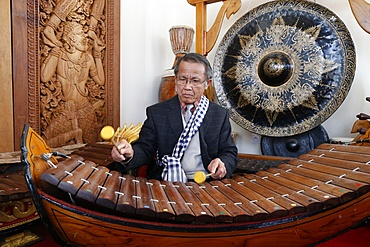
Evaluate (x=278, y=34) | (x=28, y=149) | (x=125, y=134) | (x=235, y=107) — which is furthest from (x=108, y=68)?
(x=28, y=149)

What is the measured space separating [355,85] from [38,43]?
7.39 ft

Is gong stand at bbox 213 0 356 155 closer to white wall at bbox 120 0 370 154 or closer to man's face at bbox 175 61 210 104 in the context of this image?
white wall at bbox 120 0 370 154

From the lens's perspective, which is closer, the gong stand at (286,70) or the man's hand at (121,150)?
the man's hand at (121,150)

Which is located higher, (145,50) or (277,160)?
(145,50)

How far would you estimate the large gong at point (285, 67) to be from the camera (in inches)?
76.8

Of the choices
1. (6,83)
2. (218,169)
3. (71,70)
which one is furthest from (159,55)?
(218,169)

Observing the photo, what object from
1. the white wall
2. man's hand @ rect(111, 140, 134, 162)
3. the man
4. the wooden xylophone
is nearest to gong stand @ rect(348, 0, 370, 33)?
the white wall

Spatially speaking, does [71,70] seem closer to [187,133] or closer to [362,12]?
[187,133]

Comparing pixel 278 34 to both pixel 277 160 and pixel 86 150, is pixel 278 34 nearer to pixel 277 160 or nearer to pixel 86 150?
pixel 277 160

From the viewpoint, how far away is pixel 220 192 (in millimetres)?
1044

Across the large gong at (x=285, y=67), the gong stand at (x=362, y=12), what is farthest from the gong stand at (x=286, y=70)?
the gong stand at (x=362, y=12)

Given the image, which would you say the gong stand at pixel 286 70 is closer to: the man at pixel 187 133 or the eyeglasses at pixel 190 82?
the man at pixel 187 133

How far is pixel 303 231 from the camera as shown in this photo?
3.13 ft

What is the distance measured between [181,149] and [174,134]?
92mm
